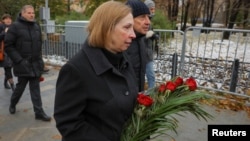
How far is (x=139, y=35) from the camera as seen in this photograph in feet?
8.74

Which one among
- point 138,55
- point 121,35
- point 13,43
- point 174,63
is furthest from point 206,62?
point 121,35

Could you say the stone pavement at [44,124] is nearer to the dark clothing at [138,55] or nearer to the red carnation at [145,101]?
the dark clothing at [138,55]

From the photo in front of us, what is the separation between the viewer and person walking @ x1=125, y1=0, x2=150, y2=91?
2.58 meters

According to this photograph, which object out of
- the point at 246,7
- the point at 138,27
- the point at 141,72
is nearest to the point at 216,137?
the point at 141,72

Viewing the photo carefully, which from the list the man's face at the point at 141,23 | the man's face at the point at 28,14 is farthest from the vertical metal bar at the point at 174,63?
the man's face at the point at 141,23

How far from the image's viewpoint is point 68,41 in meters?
8.81

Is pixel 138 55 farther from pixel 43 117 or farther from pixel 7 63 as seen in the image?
pixel 7 63

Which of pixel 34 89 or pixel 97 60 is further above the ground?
pixel 97 60

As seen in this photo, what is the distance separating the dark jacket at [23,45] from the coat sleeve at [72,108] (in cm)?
279

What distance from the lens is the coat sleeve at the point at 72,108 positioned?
159 cm

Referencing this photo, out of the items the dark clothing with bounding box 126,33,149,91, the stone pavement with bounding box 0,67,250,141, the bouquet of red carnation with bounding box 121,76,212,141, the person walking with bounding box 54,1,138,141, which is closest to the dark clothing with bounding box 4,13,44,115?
the stone pavement with bounding box 0,67,250,141

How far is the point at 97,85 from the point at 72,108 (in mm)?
199

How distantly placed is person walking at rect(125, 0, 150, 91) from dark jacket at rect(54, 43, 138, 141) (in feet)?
3.31

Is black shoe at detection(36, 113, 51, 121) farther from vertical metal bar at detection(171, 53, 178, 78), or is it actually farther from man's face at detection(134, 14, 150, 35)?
vertical metal bar at detection(171, 53, 178, 78)
